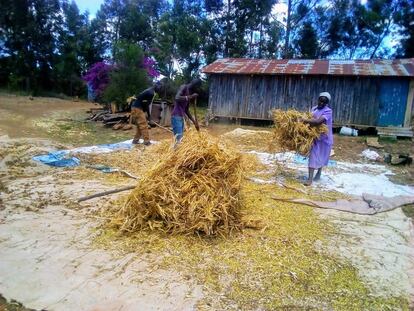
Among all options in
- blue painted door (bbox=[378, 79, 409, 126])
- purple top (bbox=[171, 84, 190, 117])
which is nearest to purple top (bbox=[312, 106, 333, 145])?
purple top (bbox=[171, 84, 190, 117])

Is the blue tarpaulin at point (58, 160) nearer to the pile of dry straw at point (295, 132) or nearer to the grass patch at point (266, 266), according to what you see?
the grass patch at point (266, 266)

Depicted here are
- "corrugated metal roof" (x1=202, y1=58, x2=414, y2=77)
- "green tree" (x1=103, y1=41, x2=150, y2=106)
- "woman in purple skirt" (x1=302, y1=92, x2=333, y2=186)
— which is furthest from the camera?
"green tree" (x1=103, y1=41, x2=150, y2=106)

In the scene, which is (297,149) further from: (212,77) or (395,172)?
(212,77)

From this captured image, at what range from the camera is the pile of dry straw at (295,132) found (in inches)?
220

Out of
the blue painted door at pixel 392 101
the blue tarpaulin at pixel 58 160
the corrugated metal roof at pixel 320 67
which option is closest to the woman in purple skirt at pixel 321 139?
the blue tarpaulin at pixel 58 160

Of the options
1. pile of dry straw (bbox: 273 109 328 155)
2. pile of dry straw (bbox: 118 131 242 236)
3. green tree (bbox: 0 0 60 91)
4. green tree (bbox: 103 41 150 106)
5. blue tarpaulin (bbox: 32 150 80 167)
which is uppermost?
green tree (bbox: 0 0 60 91)

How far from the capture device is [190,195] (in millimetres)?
3680

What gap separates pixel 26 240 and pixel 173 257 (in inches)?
56.2

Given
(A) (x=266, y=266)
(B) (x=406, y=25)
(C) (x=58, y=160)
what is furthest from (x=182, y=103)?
(B) (x=406, y=25)

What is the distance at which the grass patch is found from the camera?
263 centimetres

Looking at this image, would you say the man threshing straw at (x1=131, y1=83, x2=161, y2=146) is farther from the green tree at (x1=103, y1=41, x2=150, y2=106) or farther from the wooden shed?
the green tree at (x1=103, y1=41, x2=150, y2=106)

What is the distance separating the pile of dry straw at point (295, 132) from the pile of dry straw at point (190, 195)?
1976 millimetres

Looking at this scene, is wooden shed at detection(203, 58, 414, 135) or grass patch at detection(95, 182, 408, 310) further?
wooden shed at detection(203, 58, 414, 135)

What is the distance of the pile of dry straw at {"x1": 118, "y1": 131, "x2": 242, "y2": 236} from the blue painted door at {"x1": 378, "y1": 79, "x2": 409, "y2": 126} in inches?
435
